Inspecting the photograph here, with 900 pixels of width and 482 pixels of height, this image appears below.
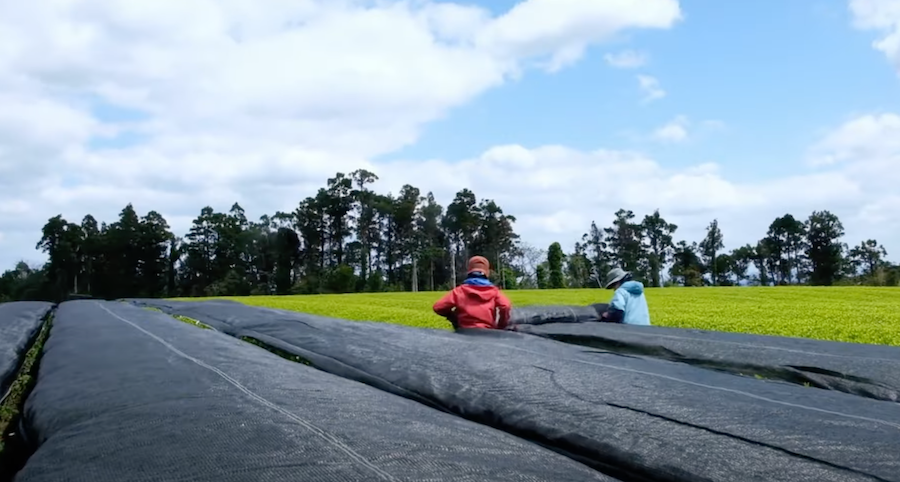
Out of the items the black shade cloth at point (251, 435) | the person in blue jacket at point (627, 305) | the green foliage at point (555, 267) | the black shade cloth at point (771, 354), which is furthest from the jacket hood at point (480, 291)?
the green foliage at point (555, 267)

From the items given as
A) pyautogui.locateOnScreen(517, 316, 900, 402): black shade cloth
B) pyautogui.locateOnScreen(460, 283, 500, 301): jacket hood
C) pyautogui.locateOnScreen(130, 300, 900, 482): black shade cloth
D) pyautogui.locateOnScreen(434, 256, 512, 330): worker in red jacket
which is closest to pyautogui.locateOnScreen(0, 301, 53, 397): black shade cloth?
pyautogui.locateOnScreen(130, 300, 900, 482): black shade cloth

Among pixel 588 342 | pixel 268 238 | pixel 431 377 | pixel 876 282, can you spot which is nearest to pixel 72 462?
pixel 431 377

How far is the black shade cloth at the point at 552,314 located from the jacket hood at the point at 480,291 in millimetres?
1137

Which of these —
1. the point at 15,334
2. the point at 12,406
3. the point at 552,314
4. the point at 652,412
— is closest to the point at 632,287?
the point at 552,314

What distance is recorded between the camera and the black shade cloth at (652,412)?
1.79 m

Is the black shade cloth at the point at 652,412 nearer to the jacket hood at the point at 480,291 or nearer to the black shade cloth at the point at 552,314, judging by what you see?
the jacket hood at the point at 480,291

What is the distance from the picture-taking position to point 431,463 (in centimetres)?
157

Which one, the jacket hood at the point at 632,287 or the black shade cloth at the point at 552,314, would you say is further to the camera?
the black shade cloth at the point at 552,314

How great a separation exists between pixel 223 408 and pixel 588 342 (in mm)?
4058

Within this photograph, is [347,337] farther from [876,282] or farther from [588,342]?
[876,282]

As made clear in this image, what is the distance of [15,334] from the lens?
25.1 ft

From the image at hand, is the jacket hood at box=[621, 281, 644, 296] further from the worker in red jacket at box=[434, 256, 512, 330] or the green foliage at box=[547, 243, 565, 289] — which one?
the green foliage at box=[547, 243, 565, 289]

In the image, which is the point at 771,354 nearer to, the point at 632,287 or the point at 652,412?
the point at 652,412

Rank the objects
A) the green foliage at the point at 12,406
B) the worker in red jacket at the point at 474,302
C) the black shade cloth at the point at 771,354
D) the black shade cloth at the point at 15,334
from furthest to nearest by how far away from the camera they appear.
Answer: the worker in red jacket at the point at 474,302
the black shade cloth at the point at 15,334
the black shade cloth at the point at 771,354
the green foliage at the point at 12,406
